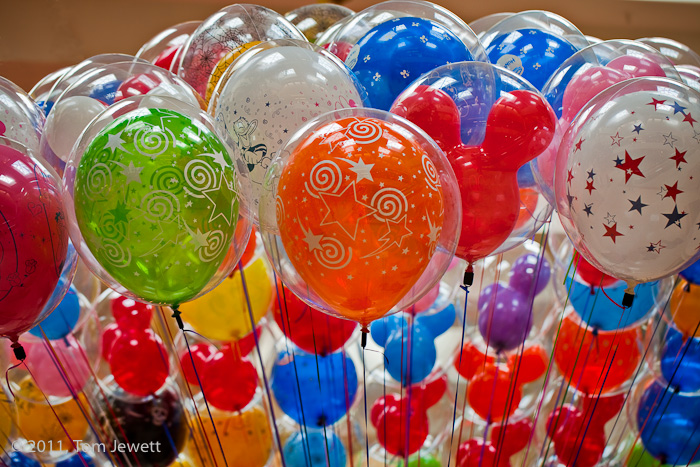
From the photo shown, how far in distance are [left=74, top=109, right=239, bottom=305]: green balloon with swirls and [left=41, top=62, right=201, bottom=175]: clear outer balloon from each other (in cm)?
26

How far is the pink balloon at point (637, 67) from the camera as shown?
→ 3.87ft

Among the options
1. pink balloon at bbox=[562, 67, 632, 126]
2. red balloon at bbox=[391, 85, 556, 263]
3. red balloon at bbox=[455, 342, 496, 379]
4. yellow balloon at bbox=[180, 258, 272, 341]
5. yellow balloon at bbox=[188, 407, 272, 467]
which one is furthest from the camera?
red balloon at bbox=[455, 342, 496, 379]

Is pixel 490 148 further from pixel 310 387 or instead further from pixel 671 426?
pixel 671 426

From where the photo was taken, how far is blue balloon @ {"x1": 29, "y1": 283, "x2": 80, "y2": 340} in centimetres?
150

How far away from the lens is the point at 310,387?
1.57 meters

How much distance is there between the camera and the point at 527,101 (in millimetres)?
1003

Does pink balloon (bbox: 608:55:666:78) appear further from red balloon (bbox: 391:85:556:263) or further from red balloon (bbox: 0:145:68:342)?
red balloon (bbox: 0:145:68:342)

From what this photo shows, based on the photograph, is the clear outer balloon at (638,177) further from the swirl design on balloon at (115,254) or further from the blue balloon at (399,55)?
the swirl design on balloon at (115,254)

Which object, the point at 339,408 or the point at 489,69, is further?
the point at 339,408

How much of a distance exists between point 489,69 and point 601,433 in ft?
3.88

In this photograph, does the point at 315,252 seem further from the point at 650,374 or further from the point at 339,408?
the point at 650,374

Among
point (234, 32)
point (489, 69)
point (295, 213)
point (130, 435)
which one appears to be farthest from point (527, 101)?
point (130, 435)

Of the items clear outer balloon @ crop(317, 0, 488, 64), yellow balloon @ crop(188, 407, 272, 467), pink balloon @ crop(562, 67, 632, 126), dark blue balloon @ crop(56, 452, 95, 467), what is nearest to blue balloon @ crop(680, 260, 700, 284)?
pink balloon @ crop(562, 67, 632, 126)

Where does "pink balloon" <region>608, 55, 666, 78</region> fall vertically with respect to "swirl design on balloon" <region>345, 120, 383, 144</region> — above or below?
above
